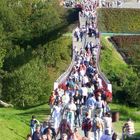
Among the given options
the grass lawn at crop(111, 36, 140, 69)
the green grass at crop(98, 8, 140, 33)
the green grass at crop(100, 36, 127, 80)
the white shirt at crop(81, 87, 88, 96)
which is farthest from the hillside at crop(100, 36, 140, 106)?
the white shirt at crop(81, 87, 88, 96)

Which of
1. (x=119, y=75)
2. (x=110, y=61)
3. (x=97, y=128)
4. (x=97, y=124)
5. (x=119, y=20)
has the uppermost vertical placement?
(x=97, y=124)

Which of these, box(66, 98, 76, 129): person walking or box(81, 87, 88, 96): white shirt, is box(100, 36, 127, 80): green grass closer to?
box(81, 87, 88, 96): white shirt

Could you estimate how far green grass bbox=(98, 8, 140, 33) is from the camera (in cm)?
9481

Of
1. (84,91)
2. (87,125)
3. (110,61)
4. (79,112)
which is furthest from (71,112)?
(110,61)

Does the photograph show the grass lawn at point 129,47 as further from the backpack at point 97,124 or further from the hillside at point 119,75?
the backpack at point 97,124

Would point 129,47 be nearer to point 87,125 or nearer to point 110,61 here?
point 110,61

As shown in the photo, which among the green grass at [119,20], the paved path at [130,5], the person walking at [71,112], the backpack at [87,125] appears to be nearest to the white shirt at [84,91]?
the person walking at [71,112]

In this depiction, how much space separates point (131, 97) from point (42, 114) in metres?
19.7

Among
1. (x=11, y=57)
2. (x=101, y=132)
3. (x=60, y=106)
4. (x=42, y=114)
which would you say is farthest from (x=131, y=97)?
(x=101, y=132)

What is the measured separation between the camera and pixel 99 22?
96.4m

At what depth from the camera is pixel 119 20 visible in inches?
3804

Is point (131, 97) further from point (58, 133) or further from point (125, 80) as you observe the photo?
point (58, 133)

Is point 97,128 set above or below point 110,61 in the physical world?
above

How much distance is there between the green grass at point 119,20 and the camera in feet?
311
